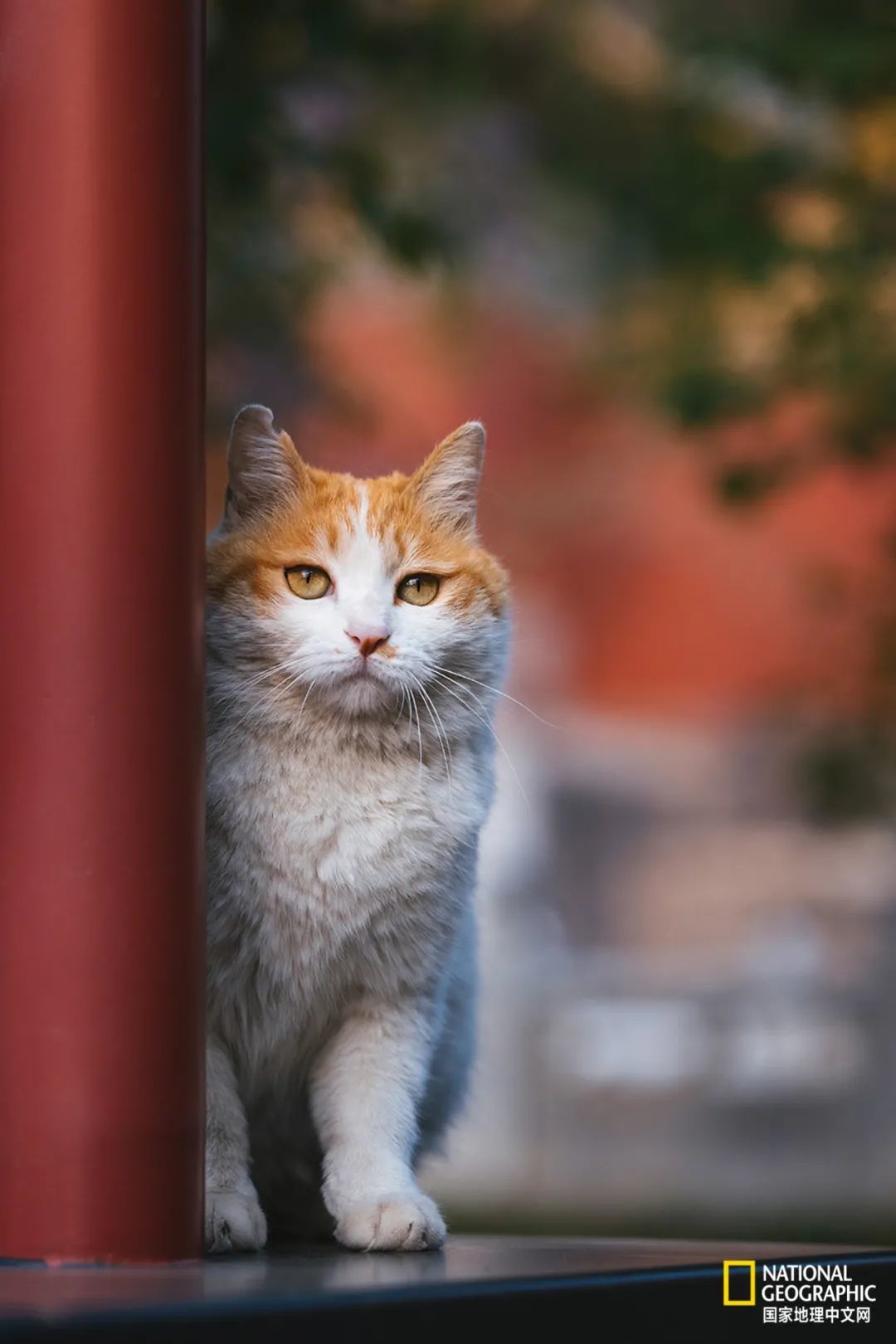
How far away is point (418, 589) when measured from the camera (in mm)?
1271

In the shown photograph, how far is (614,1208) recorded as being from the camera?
10.8 feet

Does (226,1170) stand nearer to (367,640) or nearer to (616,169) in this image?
(367,640)

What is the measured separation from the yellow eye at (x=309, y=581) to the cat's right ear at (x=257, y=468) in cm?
7

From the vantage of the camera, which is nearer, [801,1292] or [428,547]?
[801,1292]

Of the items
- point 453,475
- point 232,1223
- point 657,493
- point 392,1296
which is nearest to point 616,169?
point 657,493

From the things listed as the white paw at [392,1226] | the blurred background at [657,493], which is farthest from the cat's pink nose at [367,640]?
the blurred background at [657,493]

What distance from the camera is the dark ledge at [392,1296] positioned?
30.1 inches

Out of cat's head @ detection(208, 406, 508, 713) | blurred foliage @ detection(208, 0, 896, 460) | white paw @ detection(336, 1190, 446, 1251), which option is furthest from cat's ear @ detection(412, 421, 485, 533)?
blurred foliage @ detection(208, 0, 896, 460)

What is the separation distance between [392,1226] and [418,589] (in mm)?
500

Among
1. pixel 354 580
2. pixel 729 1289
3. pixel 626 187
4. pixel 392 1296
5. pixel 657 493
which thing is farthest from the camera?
pixel 657 493

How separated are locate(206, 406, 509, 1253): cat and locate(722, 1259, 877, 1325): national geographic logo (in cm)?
23

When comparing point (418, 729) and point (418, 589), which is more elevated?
point (418, 589)

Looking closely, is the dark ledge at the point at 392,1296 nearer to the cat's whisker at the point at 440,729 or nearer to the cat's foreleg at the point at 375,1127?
the cat's foreleg at the point at 375,1127

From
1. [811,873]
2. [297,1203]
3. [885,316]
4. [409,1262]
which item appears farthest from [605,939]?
[409,1262]
